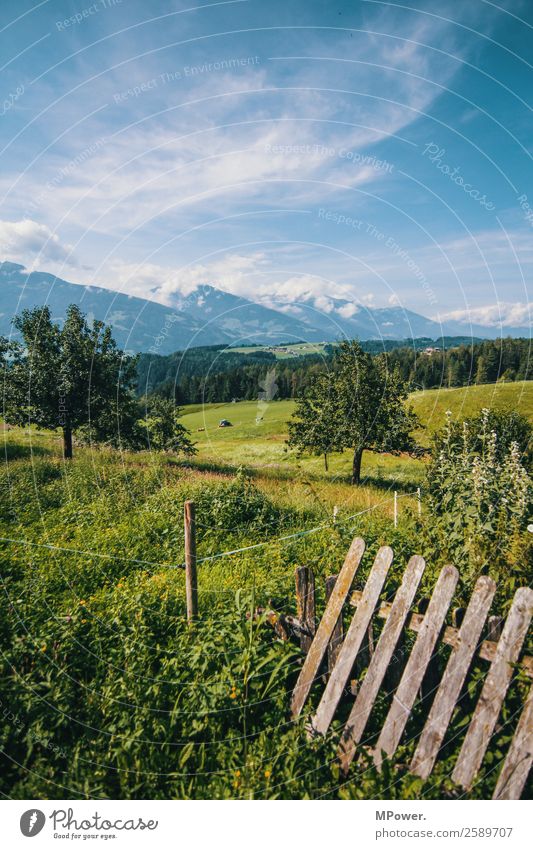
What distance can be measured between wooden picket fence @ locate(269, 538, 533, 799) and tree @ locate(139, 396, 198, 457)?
1686 centimetres

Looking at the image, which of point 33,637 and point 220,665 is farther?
point 33,637

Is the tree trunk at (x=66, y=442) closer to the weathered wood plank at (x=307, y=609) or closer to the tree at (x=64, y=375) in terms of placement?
the tree at (x=64, y=375)

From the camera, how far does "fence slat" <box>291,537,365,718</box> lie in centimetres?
379

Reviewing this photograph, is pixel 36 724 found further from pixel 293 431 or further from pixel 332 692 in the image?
pixel 293 431

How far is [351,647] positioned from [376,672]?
27cm

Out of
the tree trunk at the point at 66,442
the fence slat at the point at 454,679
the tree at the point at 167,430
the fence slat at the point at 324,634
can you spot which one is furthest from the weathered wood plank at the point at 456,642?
the tree trunk at the point at 66,442

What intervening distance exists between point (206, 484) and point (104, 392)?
40.5ft

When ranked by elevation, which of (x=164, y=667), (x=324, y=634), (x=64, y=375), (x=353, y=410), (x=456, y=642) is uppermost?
(x=64, y=375)

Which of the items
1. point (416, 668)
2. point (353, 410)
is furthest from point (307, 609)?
point (353, 410)

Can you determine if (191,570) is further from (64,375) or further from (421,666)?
Answer: (64,375)

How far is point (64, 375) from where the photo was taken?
19.7m

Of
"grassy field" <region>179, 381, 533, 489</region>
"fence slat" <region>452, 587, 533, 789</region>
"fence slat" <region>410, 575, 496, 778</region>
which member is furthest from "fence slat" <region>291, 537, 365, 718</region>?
"grassy field" <region>179, 381, 533, 489</region>
